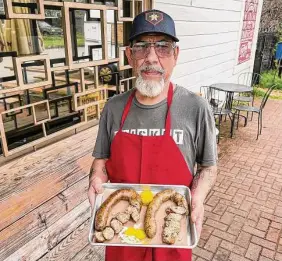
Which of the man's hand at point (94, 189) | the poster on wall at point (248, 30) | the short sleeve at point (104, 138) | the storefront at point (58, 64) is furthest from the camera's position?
the poster on wall at point (248, 30)

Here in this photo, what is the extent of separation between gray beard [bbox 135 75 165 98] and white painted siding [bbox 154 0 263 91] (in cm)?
→ 296

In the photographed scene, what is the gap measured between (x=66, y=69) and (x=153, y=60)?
1623 millimetres

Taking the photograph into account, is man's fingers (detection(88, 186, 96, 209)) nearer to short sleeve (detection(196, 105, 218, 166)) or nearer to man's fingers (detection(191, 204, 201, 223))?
man's fingers (detection(191, 204, 201, 223))

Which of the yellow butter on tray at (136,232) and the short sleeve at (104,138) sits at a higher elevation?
the short sleeve at (104,138)

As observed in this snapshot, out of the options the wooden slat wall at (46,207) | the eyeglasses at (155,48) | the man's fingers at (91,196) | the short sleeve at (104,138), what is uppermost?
the eyeglasses at (155,48)

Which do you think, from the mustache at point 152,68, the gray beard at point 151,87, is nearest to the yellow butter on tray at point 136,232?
the gray beard at point 151,87

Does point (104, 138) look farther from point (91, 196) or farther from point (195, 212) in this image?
point (195, 212)

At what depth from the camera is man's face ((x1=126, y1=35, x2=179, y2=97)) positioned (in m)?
1.62

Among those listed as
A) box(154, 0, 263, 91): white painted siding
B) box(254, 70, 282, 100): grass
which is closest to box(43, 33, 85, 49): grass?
box(154, 0, 263, 91): white painted siding

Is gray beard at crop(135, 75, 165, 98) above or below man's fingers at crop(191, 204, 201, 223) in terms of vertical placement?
above

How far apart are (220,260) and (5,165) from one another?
8.55 feet

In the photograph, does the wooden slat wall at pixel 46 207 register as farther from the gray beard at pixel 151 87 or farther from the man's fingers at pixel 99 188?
the gray beard at pixel 151 87

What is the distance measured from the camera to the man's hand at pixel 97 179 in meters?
1.67

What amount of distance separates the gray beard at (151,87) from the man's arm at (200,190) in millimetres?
593
